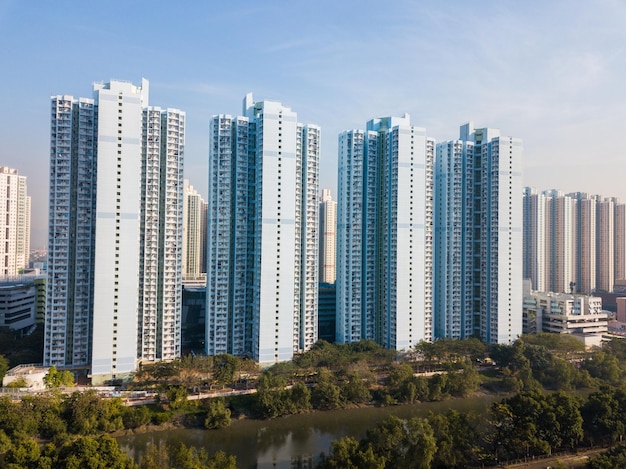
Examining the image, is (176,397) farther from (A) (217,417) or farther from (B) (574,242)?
(B) (574,242)

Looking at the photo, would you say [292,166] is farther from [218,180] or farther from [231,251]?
[231,251]

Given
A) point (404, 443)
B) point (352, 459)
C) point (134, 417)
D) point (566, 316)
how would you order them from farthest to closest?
1. point (566, 316)
2. point (134, 417)
3. point (404, 443)
4. point (352, 459)

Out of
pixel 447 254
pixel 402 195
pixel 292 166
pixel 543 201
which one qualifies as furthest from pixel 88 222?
pixel 543 201

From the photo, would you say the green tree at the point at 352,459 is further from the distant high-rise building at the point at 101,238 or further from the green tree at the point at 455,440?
the distant high-rise building at the point at 101,238

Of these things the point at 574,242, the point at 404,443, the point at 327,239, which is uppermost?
the point at 327,239

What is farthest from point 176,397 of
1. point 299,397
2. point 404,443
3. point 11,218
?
point 11,218

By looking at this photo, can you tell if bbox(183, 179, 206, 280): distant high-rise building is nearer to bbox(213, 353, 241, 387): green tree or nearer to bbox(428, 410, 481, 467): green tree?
bbox(213, 353, 241, 387): green tree

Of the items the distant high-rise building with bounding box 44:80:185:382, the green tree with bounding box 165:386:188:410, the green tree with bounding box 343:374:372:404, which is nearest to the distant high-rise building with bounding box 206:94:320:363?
the distant high-rise building with bounding box 44:80:185:382
